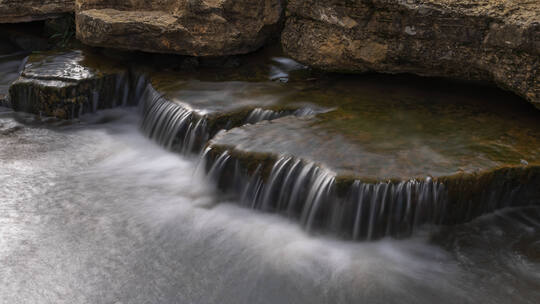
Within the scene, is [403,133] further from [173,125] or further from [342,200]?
[173,125]

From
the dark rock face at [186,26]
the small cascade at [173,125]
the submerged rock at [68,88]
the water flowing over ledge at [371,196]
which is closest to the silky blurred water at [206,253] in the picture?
the water flowing over ledge at [371,196]

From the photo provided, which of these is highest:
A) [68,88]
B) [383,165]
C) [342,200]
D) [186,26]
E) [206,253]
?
[186,26]

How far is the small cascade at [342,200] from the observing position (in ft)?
12.3

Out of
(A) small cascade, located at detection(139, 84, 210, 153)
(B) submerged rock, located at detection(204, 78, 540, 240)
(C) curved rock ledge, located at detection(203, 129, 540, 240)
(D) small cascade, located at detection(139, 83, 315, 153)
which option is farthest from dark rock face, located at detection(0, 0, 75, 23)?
(C) curved rock ledge, located at detection(203, 129, 540, 240)

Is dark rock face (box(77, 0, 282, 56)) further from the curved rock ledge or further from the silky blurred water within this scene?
the curved rock ledge

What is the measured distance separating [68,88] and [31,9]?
2324mm

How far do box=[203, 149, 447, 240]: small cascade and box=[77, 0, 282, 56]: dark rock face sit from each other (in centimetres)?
261

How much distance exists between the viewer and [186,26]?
6219 millimetres

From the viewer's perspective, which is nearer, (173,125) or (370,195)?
(370,195)

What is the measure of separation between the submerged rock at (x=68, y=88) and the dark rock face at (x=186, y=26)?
38 centimetres

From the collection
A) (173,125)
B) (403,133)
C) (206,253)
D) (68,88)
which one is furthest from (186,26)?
(206,253)

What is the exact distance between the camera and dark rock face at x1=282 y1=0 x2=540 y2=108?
4.40 metres

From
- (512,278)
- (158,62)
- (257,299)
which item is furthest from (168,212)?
(158,62)

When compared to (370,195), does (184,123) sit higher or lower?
lower
